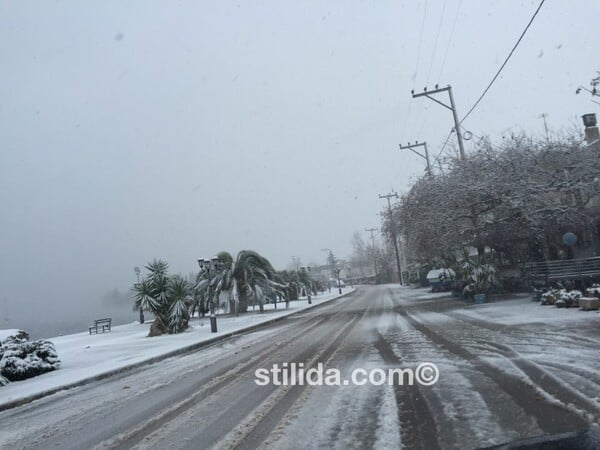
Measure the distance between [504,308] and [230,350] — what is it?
977 cm

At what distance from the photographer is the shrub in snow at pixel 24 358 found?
41.1 ft

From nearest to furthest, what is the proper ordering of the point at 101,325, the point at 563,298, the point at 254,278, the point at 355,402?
the point at 355,402 → the point at 563,298 → the point at 254,278 → the point at 101,325

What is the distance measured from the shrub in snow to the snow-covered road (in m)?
2.92

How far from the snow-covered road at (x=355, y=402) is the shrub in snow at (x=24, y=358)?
292cm

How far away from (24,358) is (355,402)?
10.2 m

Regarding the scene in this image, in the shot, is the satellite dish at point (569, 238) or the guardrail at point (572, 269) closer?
the guardrail at point (572, 269)

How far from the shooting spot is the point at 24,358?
42.8 ft

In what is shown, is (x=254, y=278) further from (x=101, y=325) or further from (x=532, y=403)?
(x=532, y=403)

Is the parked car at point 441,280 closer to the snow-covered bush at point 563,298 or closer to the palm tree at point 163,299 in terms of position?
the snow-covered bush at point 563,298

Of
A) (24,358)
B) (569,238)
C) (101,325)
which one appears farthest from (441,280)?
(24,358)

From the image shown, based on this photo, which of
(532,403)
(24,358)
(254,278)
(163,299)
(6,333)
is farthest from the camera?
(254,278)

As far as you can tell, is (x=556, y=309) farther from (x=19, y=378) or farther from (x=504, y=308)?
(x=19, y=378)

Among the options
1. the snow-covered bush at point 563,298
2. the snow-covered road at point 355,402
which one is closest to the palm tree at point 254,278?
the snow-covered bush at point 563,298

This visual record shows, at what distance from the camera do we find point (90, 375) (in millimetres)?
11758
